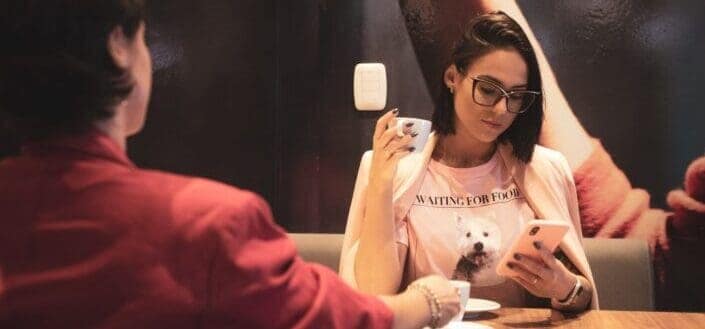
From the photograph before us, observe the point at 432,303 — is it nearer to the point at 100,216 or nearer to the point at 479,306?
the point at 100,216

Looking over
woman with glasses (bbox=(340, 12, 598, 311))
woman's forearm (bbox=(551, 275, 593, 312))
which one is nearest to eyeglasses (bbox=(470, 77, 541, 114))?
woman with glasses (bbox=(340, 12, 598, 311))

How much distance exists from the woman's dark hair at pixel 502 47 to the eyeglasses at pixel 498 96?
0.05 meters

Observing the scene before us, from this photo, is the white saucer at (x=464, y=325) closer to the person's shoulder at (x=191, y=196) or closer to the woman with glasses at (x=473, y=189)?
the woman with glasses at (x=473, y=189)

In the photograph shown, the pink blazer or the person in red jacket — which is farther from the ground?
the person in red jacket

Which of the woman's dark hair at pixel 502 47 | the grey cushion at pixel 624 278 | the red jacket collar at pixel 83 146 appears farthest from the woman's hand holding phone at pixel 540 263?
the red jacket collar at pixel 83 146

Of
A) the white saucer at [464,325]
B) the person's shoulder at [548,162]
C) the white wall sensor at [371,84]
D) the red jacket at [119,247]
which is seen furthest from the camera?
the white wall sensor at [371,84]

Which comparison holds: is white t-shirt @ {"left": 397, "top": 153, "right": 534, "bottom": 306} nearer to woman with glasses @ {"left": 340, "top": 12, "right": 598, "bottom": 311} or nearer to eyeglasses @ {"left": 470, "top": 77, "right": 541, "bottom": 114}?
woman with glasses @ {"left": 340, "top": 12, "right": 598, "bottom": 311}

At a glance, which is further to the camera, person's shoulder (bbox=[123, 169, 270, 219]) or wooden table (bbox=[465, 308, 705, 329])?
wooden table (bbox=[465, 308, 705, 329])

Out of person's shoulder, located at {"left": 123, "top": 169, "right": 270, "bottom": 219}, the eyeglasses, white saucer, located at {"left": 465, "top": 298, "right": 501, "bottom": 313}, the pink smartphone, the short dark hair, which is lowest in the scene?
white saucer, located at {"left": 465, "top": 298, "right": 501, "bottom": 313}

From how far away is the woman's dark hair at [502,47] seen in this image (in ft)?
6.89

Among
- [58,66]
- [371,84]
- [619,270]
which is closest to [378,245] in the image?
[619,270]

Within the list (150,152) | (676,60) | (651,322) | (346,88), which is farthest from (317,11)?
(651,322)

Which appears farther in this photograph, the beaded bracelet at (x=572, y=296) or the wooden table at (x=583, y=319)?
the beaded bracelet at (x=572, y=296)

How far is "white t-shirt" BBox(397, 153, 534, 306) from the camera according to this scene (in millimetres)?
2057
